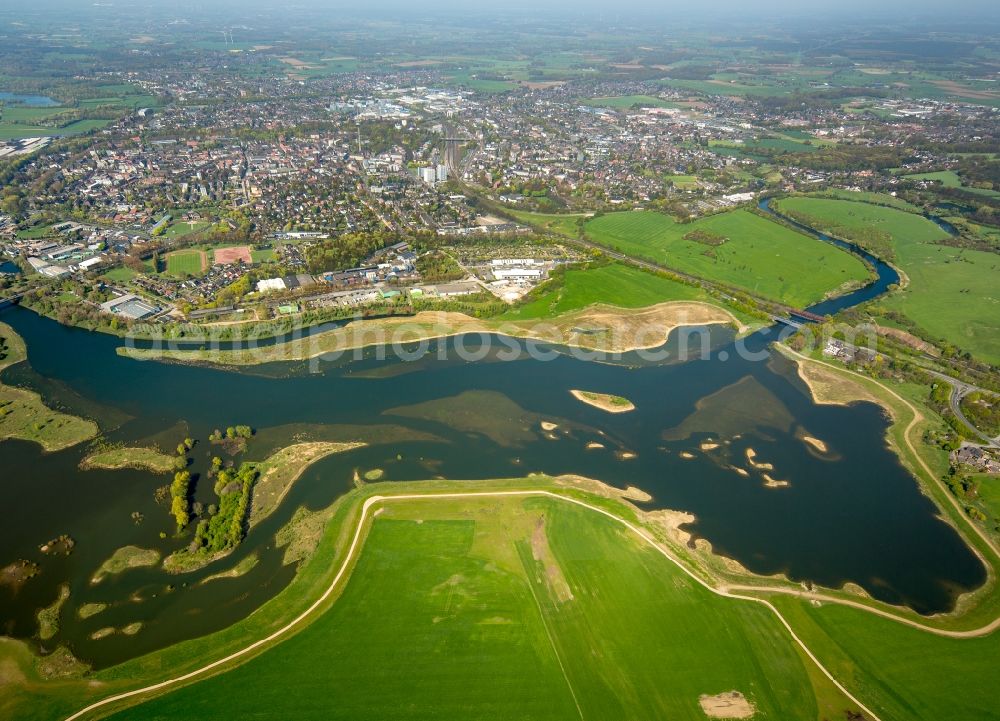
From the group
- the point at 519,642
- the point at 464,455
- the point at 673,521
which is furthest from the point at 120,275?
the point at 673,521

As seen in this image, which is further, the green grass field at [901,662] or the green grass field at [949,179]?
the green grass field at [949,179]

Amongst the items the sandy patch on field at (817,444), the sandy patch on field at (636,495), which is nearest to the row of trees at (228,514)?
the sandy patch on field at (636,495)

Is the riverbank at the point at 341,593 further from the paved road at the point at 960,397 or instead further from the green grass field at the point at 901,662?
the paved road at the point at 960,397

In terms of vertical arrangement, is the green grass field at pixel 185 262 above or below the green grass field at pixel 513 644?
above

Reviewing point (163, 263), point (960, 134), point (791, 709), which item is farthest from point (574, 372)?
point (960, 134)

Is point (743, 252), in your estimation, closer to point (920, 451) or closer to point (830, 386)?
point (830, 386)

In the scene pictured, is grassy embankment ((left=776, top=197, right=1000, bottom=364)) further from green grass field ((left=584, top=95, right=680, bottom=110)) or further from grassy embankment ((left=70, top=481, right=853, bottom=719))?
green grass field ((left=584, top=95, right=680, bottom=110))

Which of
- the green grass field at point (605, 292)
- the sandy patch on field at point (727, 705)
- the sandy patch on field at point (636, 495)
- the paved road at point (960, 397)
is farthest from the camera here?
the green grass field at point (605, 292)
